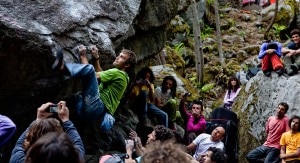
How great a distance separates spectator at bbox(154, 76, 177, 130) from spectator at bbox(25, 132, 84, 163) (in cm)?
779

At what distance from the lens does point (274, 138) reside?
8.88m

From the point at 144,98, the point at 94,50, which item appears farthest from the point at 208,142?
the point at 94,50

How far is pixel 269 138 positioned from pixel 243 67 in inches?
345

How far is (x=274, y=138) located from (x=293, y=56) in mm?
2279

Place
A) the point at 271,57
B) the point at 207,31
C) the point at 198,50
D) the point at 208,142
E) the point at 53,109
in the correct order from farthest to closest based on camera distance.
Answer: the point at 207,31 → the point at 198,50 → the point at 271,57 → the point at 208,142 → the point at 53,109

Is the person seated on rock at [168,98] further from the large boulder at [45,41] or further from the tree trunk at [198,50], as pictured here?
the tree trunk at [198,50]

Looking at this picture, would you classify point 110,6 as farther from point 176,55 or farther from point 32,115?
point 176,55

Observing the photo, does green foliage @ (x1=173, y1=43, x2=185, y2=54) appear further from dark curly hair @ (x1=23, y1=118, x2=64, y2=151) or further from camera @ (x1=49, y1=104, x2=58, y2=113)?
dark curly hair @ (x1=23, y1=118, x2=64, y2=151)

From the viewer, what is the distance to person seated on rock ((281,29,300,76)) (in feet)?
32.4

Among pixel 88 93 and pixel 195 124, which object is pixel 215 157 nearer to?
pixel 88 93

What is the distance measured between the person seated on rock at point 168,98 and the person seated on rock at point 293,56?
8.95 ft

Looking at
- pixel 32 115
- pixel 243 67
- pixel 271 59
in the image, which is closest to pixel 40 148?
pixel 32 115

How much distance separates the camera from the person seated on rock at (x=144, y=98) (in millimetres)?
9250

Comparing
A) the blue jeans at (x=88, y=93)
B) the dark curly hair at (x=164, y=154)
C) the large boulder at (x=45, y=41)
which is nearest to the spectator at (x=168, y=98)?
the large boulder at (x=45, y=41)
